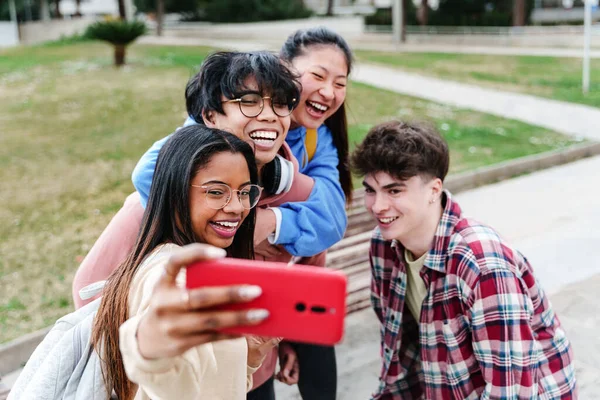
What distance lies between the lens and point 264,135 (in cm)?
190

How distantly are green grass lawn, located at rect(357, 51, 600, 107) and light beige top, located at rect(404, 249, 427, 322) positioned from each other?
9279 mm

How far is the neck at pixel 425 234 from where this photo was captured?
2396 millimetres

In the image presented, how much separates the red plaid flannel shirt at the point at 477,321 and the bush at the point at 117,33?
1488 centimetres

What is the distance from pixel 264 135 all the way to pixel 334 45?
66 centimetres

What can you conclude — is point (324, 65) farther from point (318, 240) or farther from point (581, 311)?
point (581, 311)

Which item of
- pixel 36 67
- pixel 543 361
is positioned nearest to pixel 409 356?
pixel 543 361

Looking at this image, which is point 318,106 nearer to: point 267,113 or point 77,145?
point 267,113

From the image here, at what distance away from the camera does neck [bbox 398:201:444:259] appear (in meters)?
2.40

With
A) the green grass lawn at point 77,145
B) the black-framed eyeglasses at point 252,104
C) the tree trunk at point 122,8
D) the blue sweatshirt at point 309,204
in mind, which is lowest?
the green grass lawn at point 77,145

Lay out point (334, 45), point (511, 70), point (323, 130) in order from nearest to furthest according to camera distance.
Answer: point (334, 45) < point (323, 130) < point (511, 70)

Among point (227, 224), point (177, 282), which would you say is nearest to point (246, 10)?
point (227, 224)

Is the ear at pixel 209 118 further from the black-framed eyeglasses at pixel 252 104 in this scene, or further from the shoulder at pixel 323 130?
the shoulder at pixel 323 130

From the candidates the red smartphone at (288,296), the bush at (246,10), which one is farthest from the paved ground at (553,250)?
the bush at (246,10)

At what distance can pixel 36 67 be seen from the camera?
16031 millimetres
